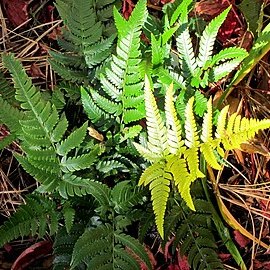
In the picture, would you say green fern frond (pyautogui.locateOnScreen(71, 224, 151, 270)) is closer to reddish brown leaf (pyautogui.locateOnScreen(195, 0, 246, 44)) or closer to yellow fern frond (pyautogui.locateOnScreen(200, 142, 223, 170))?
yellow fern frond (pyautogui.locateOnScreen(200, 142, 223, 170))

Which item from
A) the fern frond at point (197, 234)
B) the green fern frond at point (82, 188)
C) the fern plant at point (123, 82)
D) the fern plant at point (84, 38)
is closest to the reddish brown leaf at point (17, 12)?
the fern plant at point (84, 38)

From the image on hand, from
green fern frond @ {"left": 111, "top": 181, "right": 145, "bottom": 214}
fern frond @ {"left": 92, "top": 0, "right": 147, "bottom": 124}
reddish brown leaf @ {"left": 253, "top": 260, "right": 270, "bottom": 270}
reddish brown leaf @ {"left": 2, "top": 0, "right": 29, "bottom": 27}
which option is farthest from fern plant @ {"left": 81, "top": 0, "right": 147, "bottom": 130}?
reddish brown leaf @ {"left": 253, "top": 260, "right": 270, "bottom": 270}

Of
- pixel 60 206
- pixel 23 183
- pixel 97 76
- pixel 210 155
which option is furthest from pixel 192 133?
pixel 23 183

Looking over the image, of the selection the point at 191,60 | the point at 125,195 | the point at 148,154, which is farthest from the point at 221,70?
the point at 125,195

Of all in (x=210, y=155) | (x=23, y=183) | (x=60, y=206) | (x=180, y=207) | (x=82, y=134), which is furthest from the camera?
(x=23, y=183)

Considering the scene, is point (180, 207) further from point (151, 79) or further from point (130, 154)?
point (151, 79)

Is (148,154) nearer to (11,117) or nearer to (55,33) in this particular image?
(11,117)

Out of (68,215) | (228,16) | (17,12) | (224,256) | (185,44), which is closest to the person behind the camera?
(68,215)

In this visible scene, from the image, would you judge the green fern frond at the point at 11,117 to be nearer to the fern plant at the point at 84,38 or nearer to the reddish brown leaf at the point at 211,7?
the fern plant at the point at 84,38
